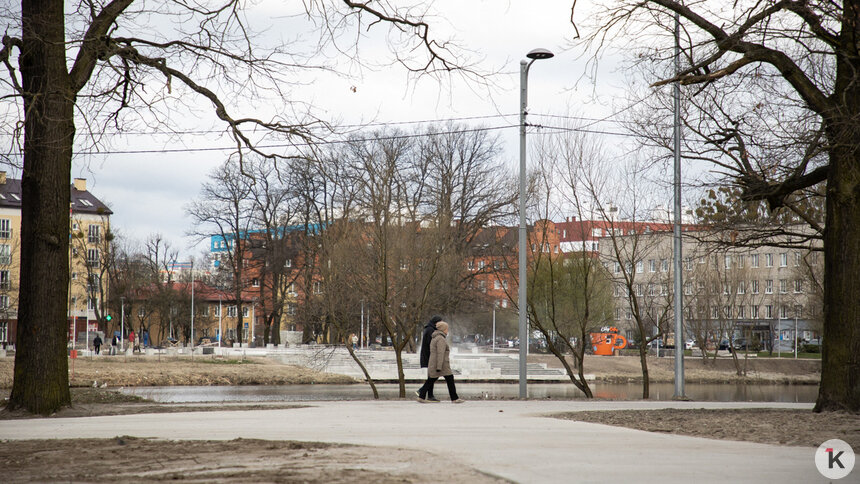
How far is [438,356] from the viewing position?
16.7 m

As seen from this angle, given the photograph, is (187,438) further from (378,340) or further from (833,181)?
(378,340)

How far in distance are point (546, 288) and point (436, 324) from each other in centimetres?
3388

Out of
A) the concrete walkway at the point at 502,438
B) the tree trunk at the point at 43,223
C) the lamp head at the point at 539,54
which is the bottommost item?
the concrete walkway at the point at 502,438

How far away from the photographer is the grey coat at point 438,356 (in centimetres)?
1669

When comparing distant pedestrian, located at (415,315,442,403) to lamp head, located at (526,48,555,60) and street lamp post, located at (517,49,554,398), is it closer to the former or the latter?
street lamp post, located at (517,49,554,398)

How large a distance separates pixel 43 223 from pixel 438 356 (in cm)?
747

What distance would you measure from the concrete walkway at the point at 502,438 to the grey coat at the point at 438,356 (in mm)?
1679

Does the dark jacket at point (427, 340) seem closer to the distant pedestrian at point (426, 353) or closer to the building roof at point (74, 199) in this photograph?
the distant pedestrian at point (426, 353)

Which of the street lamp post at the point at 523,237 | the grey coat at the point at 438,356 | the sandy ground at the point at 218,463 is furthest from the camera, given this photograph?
the street lamp post at the point at 523,237

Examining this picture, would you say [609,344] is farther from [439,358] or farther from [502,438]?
[502,438]

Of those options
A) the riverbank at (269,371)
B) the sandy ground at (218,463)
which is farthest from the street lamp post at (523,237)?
the riverbank at (269,371)

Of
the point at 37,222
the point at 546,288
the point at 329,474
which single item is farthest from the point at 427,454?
the point at 546,288

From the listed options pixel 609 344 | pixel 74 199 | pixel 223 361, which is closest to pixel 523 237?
pixel 223 361

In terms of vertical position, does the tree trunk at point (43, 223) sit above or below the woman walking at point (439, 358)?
above
